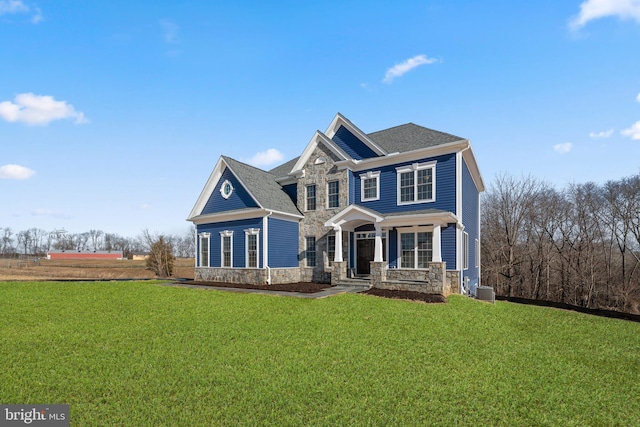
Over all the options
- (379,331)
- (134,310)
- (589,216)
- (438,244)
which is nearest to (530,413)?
(379,331)

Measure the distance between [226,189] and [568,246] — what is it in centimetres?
2961

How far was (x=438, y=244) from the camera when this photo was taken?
1427cm

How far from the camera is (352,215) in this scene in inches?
655

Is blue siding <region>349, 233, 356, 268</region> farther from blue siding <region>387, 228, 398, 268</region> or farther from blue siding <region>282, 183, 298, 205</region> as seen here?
blue siding <region>282, 183, 298, 205</region>

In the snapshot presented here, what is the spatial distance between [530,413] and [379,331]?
412 centimetres

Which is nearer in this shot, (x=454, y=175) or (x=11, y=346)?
(x=11, y=346)

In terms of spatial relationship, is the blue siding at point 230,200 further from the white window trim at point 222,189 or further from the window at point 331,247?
the window at point 331,247

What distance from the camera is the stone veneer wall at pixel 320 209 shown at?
18.4 metres

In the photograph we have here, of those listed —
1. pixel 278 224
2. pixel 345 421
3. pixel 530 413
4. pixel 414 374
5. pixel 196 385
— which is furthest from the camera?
pixel 278 224

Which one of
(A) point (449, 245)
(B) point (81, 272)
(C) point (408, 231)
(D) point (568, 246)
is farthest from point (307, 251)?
(B) point (81, 272)

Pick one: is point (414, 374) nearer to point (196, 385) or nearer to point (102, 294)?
point (196, 385)

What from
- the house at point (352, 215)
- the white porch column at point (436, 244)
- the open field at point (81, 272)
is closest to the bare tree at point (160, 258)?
the open field at point (81, 272)

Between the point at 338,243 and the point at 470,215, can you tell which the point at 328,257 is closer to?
the point at 338,243

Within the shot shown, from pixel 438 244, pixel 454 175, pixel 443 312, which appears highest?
pixel 454 175
